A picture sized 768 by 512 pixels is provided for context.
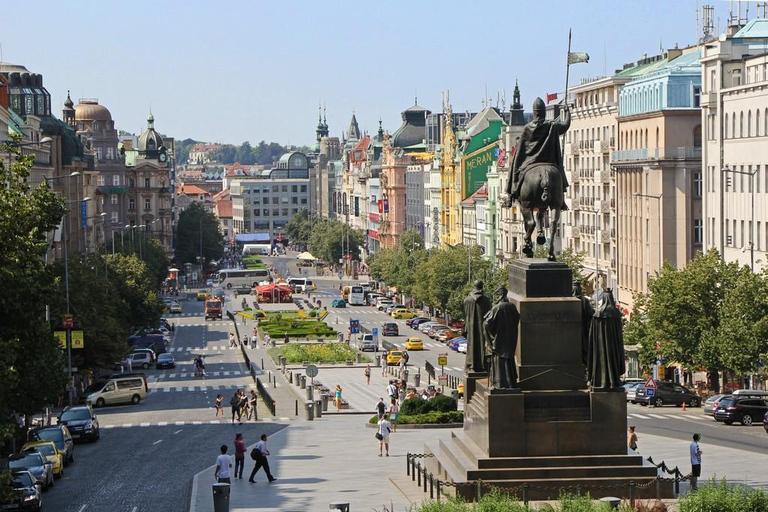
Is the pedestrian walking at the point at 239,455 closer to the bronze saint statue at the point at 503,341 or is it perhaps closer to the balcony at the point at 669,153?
the bronze saint statue at the point at 503,341

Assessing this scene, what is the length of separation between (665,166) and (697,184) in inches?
94.5

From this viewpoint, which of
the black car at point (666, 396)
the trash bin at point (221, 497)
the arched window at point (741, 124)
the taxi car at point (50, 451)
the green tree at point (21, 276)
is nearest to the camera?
the trash bin at point (221, 497)

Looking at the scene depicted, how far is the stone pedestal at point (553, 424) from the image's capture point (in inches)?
1356

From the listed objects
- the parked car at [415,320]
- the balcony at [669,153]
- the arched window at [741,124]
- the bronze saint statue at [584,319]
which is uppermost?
the arched window at [741,124]

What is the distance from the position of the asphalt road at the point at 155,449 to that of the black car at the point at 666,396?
1579 cm

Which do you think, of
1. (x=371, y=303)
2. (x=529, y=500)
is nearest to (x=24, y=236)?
(x=529, y=500)

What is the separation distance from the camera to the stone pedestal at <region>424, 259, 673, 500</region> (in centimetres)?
3444

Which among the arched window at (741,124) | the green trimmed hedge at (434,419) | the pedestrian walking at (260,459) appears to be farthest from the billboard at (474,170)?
the pedestrian walking at (260,459)

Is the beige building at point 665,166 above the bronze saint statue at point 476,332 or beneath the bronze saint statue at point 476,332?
above

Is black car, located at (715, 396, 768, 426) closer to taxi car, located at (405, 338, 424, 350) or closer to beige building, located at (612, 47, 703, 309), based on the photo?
beige building, located at (612, 47, 703, 309)

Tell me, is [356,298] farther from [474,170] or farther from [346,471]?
[346,471]

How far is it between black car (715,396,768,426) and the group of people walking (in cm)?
2176

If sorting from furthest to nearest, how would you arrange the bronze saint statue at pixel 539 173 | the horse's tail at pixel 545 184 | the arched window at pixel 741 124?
the arched window at pixel 741 124
the bronze saint statue at pixel 539 173
the horse's tail at pixel 545 184

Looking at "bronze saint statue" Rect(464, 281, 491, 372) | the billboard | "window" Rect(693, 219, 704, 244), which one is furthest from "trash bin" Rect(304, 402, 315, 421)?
the billboard
